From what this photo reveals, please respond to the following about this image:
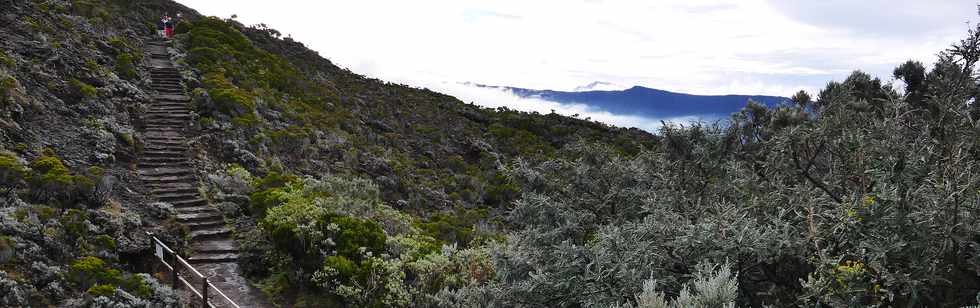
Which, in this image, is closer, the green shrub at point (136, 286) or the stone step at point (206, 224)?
the green shrub at point (136, 286)

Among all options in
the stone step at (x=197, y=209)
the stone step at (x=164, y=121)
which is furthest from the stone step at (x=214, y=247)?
the stone step at (x=164, y=121)

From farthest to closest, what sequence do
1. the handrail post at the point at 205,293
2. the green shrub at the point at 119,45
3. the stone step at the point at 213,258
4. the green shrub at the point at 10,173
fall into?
the green shrub at the point at 119,45
the stone step at the point at 213,258
the green shrub at the point at 10,173
the handrail post at the point at 205,293

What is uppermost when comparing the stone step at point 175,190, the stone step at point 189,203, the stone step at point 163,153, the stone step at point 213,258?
the stone step at point 163,153

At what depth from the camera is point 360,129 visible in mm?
22109

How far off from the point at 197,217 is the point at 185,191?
1208mm

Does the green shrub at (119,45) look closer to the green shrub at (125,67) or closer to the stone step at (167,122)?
the green shrub at (125,67)

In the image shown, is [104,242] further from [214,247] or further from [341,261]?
[341,261]

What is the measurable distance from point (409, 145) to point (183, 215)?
1341 centimetres

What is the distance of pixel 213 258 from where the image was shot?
8.91 meters

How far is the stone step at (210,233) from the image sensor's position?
941 centimetres

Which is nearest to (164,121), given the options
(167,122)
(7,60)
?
(167,122)

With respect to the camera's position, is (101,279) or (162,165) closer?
(101,279)

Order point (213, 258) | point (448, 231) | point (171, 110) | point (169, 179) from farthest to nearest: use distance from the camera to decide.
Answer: point (171, 110)
point (448, 231)
point (169, 179)
point (213, 258)

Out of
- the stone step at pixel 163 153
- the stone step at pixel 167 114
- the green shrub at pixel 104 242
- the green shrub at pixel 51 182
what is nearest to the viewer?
the green shrub at pixel 104 242
